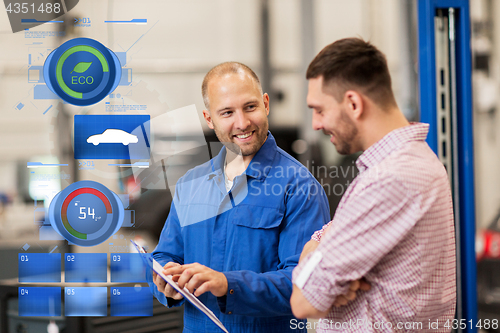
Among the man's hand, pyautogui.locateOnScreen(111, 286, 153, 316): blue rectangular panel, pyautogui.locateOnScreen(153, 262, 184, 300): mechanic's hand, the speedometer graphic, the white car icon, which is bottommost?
pyautogui.locateOnScreen(111, 286, 153, 316): blue rectangular panel

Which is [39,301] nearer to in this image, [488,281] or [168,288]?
[168,288]

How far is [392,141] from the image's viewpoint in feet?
3.43

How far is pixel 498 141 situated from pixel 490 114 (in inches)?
4.6

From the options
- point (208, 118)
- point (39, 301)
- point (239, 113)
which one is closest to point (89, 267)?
point (39, 301)

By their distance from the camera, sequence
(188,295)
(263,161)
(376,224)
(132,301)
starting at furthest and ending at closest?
(132,301) < (263,161) < (188,295) < (376,224)

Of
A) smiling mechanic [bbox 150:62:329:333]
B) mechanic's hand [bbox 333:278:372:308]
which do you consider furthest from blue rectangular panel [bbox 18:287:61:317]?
mechanic's hand [bbox 333:278:372:308]

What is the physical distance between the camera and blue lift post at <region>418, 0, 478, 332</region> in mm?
1640

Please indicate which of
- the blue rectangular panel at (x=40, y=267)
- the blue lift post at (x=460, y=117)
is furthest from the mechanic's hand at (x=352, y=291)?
the blue rectangular panel at (x=40, y=267)

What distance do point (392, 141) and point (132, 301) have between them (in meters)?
1.28

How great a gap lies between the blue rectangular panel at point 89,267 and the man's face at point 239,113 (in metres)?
0.74

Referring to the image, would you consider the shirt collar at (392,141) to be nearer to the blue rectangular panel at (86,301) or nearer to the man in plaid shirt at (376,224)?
the man in plaid shirt at (376,224)

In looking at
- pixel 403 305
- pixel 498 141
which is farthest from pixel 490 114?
pixel 403 305

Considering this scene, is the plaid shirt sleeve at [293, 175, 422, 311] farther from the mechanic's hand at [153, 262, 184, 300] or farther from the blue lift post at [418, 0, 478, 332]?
the blue lift post at [418, 0, 478, 332]

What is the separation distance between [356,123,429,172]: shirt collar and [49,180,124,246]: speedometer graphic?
3.70 ft
